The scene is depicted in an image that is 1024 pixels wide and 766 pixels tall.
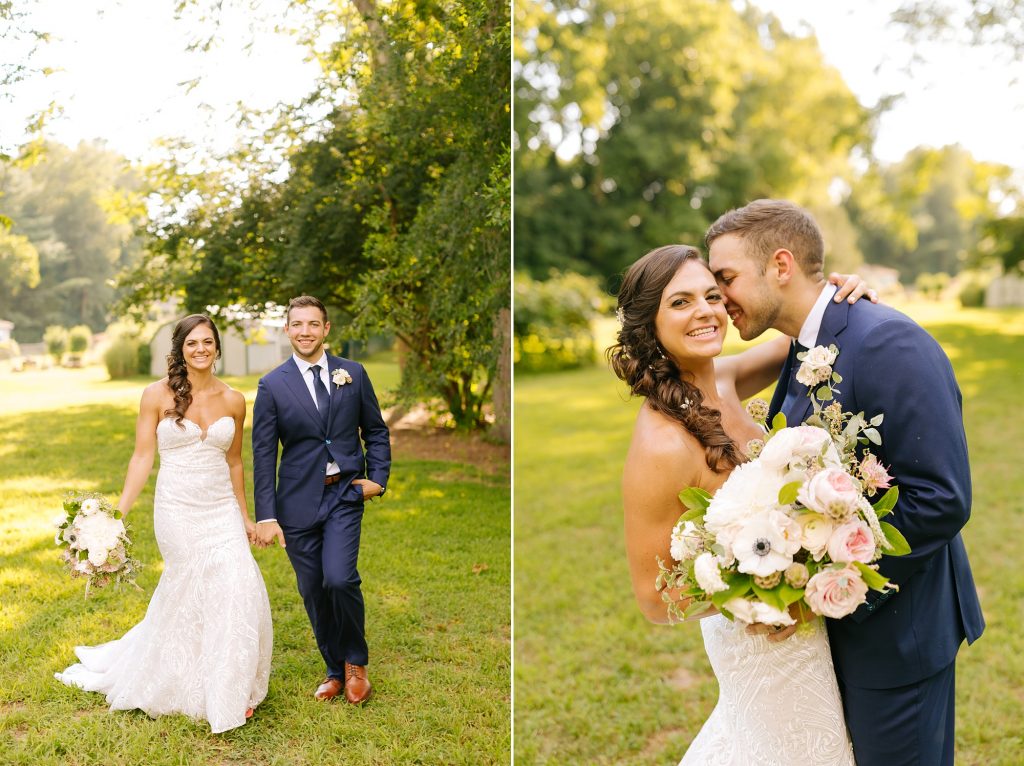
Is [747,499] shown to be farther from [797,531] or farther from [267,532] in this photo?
[267,532]

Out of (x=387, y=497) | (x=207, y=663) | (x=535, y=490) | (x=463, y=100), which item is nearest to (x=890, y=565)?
(x=387, y=497)

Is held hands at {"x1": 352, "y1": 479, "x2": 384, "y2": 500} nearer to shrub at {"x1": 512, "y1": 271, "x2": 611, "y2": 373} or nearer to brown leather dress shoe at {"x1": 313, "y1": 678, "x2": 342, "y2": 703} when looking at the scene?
brown leather dress shoe at {"x1": 313, "y1": 678, "x2": 342, "y2": 703}

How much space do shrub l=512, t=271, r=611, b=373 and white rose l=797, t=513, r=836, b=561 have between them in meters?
15.2

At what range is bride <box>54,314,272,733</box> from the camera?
10.6 ft

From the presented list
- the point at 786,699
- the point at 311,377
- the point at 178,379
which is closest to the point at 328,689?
the point at 311,377

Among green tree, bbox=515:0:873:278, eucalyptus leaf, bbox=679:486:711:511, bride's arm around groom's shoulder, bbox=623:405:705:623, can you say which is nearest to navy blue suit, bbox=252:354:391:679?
bride's arm around groom's shoulder, bbox=623:405:705:623

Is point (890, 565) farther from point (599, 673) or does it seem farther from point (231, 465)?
point (599, 673)

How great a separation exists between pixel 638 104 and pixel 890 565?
24.6 metres

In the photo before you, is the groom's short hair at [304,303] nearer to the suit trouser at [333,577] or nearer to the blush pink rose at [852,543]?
the suit trouser at [333,577]

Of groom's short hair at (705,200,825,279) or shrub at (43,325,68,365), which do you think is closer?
groom's short hair at (705,200,825,279)

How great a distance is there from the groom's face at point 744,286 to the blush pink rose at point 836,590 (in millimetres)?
822

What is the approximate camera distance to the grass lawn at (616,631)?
434 cm

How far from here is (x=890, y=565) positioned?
7.06 ft

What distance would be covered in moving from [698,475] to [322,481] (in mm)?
1575
